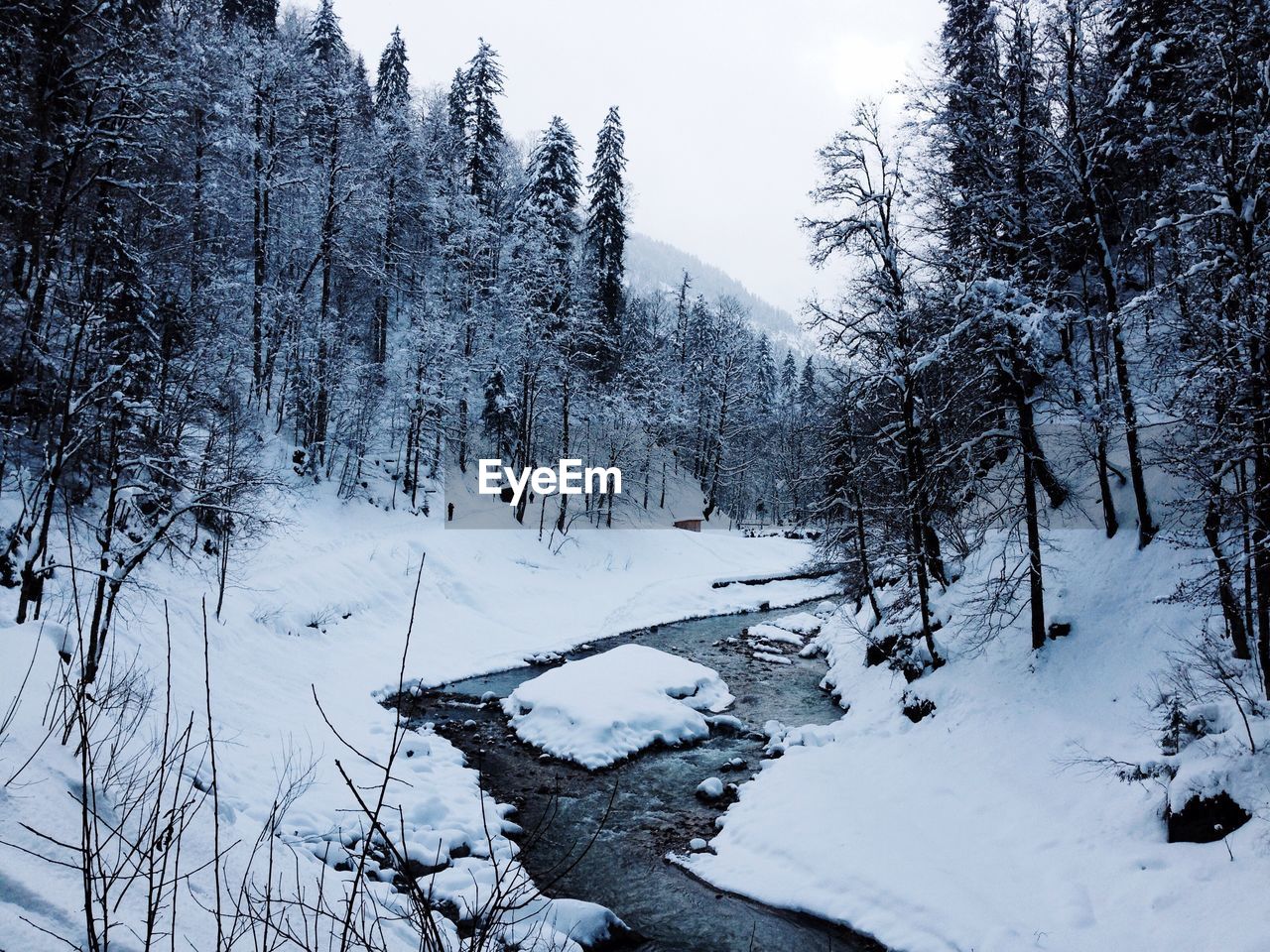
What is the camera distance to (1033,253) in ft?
41.6

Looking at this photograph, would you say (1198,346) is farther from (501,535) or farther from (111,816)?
(501,535)

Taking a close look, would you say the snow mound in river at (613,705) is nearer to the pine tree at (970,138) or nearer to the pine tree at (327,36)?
the pine tree at (970,138)

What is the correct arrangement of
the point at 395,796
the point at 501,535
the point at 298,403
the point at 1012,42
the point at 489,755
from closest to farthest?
the point at 395,796, the point at 1012,42, the point at 489,755, the point at 298,403, the point at 501,535

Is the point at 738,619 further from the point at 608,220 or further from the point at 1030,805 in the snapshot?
the point at 608,220

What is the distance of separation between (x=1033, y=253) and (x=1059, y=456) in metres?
6.47

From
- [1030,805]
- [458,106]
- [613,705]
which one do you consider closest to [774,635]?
[613,705]

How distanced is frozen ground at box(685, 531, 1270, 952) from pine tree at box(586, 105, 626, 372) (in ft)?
96.0

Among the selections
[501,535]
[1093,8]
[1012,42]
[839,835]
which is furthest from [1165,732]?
[501,535]

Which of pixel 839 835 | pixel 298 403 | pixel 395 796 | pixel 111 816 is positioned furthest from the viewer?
pixel 298 403

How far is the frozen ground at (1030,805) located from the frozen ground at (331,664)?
12.4 ft

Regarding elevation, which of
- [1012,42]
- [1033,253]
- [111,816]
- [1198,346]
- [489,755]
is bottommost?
[489,755]

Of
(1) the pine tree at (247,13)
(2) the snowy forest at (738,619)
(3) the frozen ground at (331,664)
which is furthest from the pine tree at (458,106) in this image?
(3) the frozen ground at (331,664)

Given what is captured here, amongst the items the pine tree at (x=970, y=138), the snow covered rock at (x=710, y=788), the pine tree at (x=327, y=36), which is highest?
the pine tree at (x=327, y=36)

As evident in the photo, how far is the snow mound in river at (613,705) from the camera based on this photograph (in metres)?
14.0
